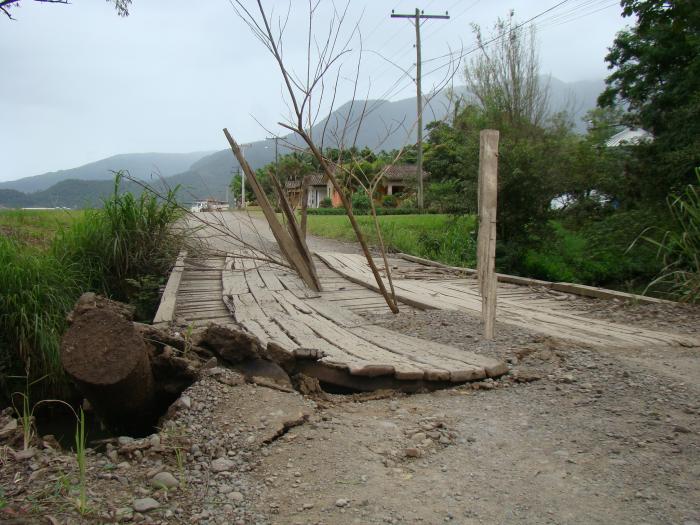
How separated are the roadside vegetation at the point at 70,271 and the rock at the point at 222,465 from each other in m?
3.67

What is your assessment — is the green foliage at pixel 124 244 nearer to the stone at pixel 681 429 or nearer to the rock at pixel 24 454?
the rock at pixel 24 454

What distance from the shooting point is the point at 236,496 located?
6.99 ft

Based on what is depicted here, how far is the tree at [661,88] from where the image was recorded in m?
10.6

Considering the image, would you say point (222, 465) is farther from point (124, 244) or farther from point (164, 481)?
point (124, 244)

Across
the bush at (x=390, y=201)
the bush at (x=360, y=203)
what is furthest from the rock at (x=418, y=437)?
the bush at (x=390, y=201)

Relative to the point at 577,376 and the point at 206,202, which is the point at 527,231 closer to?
the point at 206,202

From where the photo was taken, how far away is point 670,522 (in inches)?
76.1

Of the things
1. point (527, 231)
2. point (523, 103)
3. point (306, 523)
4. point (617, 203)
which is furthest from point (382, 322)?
point (523, 103)

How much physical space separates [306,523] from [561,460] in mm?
1157

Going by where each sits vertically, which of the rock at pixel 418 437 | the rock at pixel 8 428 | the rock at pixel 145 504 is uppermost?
the rock at pixel 145 504

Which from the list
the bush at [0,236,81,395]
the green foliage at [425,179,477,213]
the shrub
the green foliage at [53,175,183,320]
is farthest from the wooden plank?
the shrub

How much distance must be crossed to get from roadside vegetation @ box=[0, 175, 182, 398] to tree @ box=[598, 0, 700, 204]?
330 inches

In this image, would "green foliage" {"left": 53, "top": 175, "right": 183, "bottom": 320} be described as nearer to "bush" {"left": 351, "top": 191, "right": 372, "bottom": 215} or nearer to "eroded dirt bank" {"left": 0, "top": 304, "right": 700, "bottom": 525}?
"eroded dirt bank" {"left": 0, "top": 304, "right": 700, "bottom": 525}

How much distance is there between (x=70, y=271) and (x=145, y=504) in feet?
17.2
